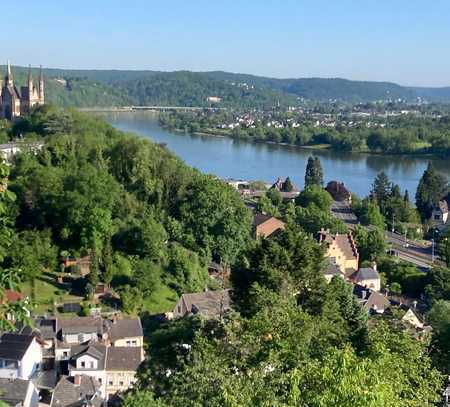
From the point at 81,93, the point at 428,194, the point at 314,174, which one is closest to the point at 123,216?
the point at 428,194

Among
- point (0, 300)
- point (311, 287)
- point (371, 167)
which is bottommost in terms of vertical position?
point (371, 167)

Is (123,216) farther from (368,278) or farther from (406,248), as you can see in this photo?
(406,248)

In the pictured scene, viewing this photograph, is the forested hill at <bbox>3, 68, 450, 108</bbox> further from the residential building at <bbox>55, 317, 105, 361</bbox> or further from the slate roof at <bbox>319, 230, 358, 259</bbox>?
the residential building at <bbox>55, 317, 105, 361</bbox>

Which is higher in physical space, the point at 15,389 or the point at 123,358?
the point at 15,389

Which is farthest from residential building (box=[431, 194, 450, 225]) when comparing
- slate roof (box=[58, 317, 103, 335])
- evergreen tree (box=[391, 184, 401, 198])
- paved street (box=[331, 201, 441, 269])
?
slate roof (box=[58, 317, 103, 335])

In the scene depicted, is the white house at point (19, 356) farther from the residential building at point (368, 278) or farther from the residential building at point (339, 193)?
the residential building at point (339, 193)

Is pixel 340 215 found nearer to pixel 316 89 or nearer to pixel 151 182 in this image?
pixel 151 182

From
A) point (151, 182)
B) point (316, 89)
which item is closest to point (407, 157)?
point (151, 182)
